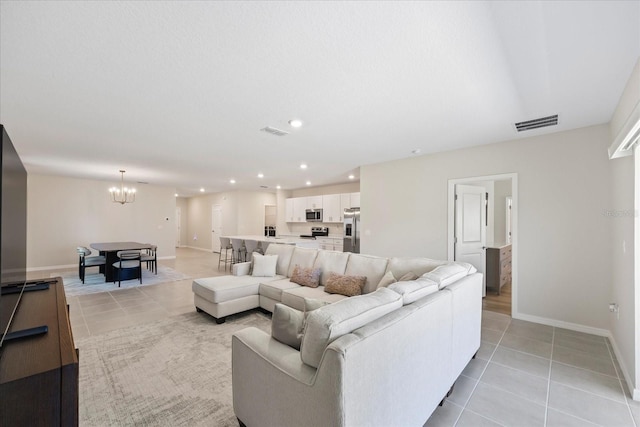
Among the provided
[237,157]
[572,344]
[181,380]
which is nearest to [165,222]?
[237,157]

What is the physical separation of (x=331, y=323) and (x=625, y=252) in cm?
309

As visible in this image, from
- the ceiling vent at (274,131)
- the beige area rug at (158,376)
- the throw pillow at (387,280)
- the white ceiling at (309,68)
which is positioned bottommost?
the beige area rug at (158,376)

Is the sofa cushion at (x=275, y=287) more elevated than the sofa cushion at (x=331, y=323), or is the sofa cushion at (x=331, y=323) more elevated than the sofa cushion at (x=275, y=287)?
the sofa cushion at (x=331, y=323)

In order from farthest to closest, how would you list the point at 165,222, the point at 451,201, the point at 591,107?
the point at 165,222, the point at 451,201, the point at 591,107

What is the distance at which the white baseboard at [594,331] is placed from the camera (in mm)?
2223

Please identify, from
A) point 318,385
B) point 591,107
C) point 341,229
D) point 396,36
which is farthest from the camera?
point 341,229

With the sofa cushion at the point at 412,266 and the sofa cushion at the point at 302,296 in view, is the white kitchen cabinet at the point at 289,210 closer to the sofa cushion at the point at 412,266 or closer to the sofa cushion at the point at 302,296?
the sofa cushion at the point at 302,296

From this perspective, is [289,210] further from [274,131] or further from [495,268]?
[495,268]

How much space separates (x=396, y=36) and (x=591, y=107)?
261 centimetres

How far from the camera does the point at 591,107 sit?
2.90 meters

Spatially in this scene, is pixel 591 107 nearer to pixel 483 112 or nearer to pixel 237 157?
pixel 483 112

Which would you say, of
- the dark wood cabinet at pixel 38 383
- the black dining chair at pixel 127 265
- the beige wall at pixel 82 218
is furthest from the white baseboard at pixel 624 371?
the beige wall at pixel 82 218

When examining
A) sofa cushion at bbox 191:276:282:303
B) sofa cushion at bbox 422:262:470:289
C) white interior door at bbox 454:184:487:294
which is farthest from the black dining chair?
white interior door at bbox 454:184:487:294

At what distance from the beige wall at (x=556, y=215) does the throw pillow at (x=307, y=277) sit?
7.39 ft
